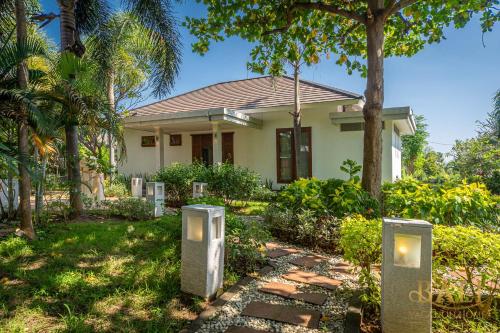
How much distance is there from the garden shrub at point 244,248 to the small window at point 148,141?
11.1m

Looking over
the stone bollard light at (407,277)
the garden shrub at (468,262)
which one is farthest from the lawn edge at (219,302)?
the garden shrub at (468,262)

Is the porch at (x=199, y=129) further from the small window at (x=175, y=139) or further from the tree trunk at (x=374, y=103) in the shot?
the tree trunk at (x=374, y=103)

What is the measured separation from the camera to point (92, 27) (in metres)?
8.01

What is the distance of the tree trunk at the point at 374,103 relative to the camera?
5109 mm

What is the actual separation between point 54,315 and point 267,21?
603cm

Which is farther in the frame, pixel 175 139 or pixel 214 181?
pixel 175 139

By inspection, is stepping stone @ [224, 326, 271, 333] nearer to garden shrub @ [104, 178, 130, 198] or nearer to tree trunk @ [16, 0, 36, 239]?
tree trunk @ [16, 0, 36, 239]

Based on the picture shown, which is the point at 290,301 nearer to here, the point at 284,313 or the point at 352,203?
the point at 284,313

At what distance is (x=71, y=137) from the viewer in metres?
6.03

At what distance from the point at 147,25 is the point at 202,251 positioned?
22.6 ft

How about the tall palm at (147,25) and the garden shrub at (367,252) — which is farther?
the tall palm at (147,25)

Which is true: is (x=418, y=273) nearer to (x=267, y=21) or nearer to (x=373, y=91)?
(x=373, y=91)

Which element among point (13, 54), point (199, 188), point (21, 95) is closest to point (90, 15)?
point (13, 54)

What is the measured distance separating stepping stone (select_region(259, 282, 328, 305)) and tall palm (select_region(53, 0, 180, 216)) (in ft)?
17.1
